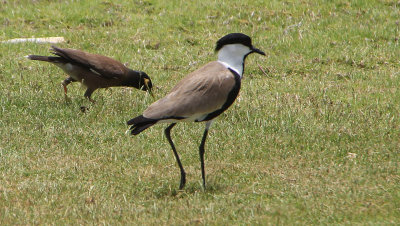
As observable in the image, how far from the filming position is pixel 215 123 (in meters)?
8.48

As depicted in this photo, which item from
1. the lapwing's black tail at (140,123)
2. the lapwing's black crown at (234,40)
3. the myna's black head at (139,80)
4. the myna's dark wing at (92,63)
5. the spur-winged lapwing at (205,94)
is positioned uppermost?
the lapwing's black crown at (234,40)

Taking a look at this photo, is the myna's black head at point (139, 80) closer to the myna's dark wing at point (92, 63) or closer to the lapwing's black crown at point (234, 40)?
the myna's dark wing at point (92, 63)

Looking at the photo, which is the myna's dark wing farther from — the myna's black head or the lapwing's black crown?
the lapwing's black crown

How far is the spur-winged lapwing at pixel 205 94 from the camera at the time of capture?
6.10 meters

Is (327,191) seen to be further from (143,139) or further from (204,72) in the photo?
(143,139)

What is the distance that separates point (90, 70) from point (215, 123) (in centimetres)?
222

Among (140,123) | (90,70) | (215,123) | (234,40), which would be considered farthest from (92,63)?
(140,123)

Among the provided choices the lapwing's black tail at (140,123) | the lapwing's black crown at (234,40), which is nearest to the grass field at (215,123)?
the lapwing's black tail at (140,123)

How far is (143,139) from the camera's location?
8.01 metres

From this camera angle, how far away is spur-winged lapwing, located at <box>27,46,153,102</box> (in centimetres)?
958

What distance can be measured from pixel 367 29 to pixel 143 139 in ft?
19.5

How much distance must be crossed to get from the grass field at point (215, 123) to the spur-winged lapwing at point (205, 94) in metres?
0.74

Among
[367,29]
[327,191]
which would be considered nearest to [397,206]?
[327,191]

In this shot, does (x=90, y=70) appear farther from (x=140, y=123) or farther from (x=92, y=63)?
(x=140, y=123)
